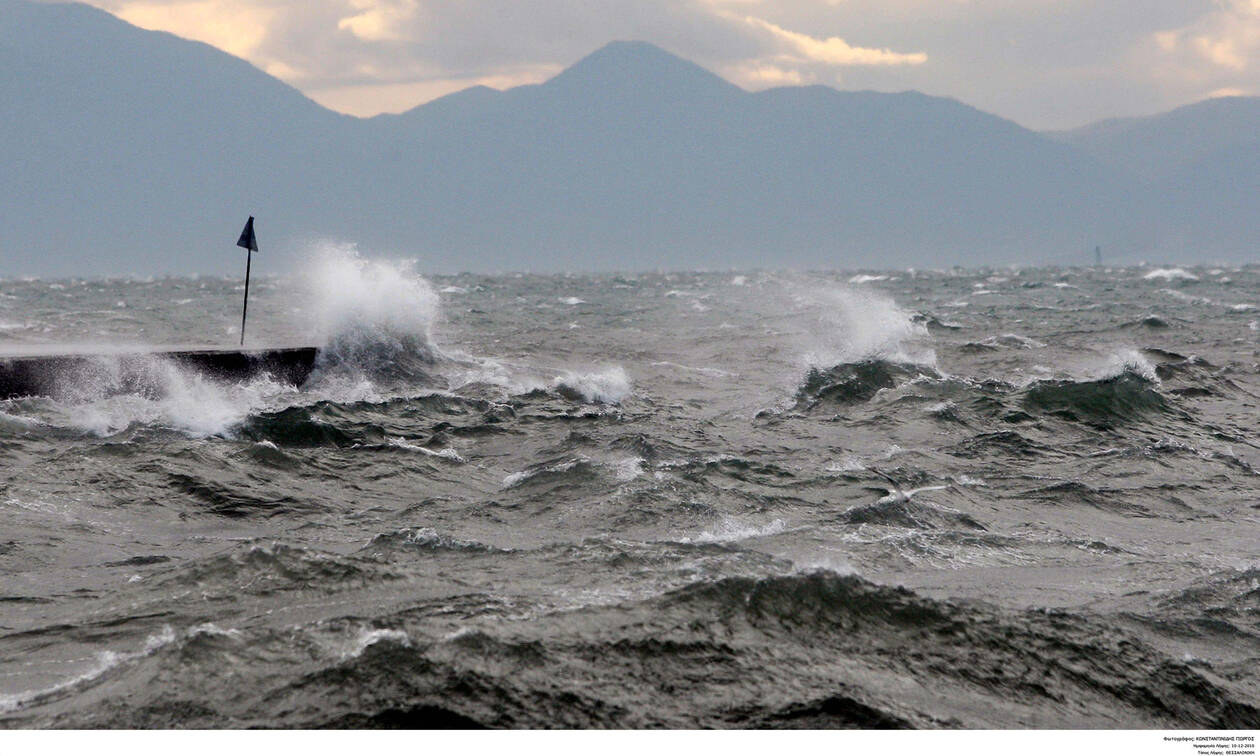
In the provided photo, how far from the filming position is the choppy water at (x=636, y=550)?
545 centimetres

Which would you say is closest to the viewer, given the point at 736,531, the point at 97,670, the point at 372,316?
the point at 97,670

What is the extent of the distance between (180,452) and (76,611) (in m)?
4.79

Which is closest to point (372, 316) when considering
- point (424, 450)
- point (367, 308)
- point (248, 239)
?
point (367, 308)

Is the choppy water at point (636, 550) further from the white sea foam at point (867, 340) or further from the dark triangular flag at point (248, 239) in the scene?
the dark triangular flag at point (248, 239)

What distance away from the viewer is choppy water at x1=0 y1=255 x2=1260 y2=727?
215 inches

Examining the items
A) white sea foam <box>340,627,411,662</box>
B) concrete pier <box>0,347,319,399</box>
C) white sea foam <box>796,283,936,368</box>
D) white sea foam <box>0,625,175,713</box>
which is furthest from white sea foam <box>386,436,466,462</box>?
white sea foam <box>796,283,936,368</box>

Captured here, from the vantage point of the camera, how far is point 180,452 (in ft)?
36.9

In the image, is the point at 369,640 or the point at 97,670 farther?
the point at 369,640

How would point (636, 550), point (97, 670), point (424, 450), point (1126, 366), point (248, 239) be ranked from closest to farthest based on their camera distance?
point (97, 670)
point (636, 550)
point (424, 450)
point (248, 239)
point (1126, 366)

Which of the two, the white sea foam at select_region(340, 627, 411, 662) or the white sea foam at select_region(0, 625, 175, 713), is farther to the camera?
the white sea foam at select_region(340, 627, 411, 662)

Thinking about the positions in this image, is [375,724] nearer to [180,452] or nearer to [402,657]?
[402,657]

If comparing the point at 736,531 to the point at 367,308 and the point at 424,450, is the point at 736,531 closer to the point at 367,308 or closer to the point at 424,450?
the point at 424,450

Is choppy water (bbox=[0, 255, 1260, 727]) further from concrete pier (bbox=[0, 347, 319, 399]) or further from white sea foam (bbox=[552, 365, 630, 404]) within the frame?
concrete pier (bbox=[0, 347, 319, 399])

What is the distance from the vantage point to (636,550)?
7.88 metres
